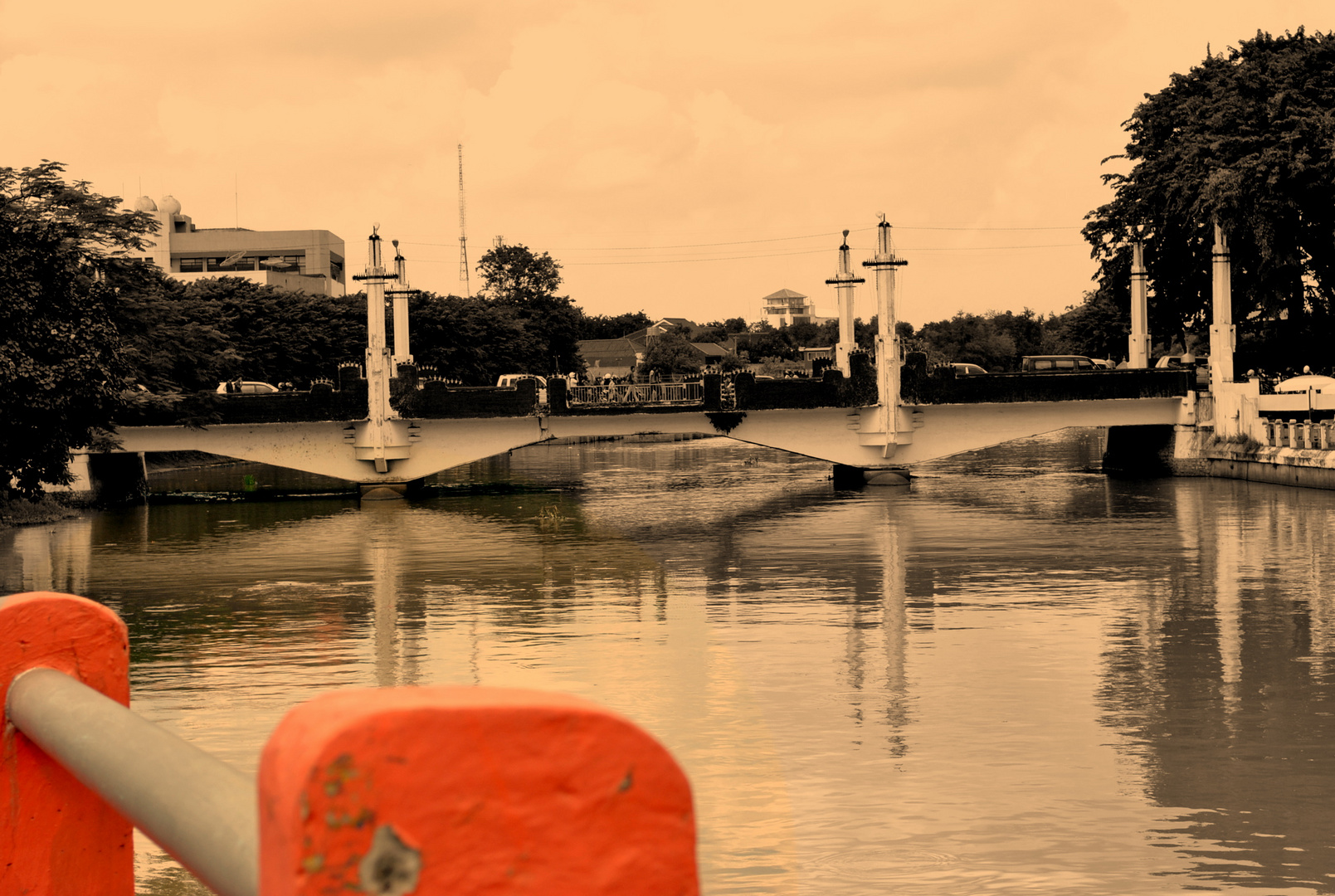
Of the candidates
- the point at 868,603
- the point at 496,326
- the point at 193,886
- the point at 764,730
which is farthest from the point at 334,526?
the point at 496,326

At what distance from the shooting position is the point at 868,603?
838 inches

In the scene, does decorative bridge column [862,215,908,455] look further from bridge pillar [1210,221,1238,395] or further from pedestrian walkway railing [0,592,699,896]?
pedestrian walkway railing [0,592,699,896]

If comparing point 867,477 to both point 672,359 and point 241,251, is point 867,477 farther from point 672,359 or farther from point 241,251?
point 241,251

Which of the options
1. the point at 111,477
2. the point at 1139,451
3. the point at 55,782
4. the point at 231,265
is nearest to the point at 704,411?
the point at 1139,451

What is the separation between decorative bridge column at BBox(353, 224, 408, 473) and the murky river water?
5302mm

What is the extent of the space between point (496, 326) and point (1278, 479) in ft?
158

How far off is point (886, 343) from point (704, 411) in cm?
634

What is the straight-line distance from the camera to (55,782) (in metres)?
2.07

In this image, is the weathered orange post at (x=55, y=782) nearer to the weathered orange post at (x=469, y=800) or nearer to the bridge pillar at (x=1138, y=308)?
the weathered orange post at (x=469, y=800)

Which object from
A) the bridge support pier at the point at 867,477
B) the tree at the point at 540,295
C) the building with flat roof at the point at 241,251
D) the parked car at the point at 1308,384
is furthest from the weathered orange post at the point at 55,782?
the building with flat roof at the point at 241,251

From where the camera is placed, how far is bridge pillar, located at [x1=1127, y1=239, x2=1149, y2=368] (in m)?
47.8

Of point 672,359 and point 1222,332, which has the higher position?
point 672,359

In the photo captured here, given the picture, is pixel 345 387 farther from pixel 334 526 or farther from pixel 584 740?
pixel 584 740

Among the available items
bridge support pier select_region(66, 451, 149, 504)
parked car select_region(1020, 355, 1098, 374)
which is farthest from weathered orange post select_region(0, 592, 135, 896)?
parked car select_region(1020, 355, 1098, 374)
